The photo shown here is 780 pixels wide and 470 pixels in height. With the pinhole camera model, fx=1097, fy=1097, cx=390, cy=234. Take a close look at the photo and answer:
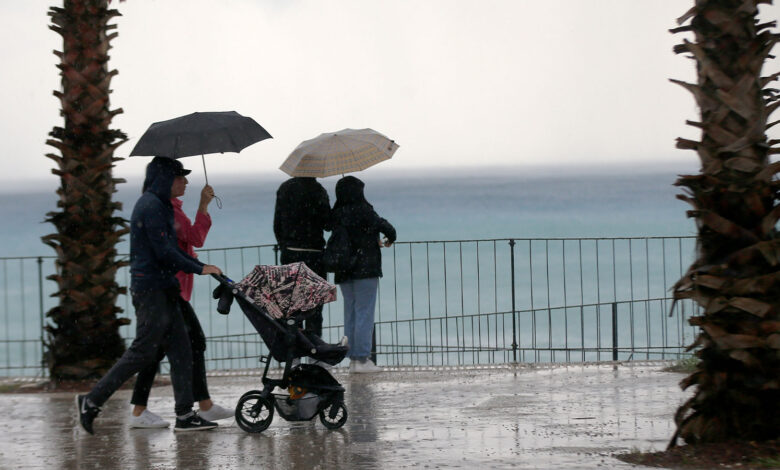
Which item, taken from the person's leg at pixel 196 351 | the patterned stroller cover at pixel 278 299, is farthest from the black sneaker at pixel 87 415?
the patterned stroller cover at pixel 278 299

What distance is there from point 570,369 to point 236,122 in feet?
13.1

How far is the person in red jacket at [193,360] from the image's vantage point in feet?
27.1

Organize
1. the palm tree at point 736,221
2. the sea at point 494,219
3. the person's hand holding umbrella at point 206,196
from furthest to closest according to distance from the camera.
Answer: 1. the sea at point 494,219
2. the person's hand holding umbrella at point 206,196
3. the palm tree at point 736,221

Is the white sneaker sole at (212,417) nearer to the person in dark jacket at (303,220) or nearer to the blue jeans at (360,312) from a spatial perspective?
the person in dark jacket at (303,220)

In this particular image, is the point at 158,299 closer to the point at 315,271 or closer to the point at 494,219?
the point at 315,271

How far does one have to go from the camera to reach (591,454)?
22.4 feet

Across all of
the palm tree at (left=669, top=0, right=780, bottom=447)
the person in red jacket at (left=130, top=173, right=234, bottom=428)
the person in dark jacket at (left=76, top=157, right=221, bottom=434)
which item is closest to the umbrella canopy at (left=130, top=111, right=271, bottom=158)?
the person in dark jacket at (left=76, top=157, right=221, bottom=434)

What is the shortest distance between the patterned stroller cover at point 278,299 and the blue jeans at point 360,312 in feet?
8.22

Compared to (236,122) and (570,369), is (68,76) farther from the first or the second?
(570,369)

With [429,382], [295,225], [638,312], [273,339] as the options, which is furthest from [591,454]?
[638,312]

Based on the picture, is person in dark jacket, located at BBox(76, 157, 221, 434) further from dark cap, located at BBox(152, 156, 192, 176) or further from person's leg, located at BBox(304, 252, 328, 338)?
person's leg, located at BBox(304, 252, 328, 338)

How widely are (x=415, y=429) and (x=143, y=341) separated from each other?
2.07 m

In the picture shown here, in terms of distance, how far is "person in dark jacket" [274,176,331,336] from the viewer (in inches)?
392

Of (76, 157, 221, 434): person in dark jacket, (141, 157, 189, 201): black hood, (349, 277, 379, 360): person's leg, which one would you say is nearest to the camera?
Result: (76, 157, 221, 434): person in dark jacket
